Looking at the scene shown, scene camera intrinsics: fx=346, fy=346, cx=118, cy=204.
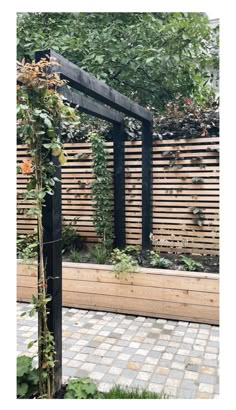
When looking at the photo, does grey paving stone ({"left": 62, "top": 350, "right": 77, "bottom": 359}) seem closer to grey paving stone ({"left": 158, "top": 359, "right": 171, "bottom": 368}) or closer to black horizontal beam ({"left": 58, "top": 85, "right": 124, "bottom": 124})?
grey paving stone ({"left": 158, "top": 359, "right": 171, "bottom": 368})

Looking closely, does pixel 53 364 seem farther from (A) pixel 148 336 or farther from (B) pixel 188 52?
(B) pixel 188 52

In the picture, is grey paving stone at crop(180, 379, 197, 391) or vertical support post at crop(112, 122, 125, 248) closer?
grey paving stone at crop(180, 379, 197, 391)

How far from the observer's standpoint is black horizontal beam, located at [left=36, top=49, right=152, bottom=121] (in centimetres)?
203

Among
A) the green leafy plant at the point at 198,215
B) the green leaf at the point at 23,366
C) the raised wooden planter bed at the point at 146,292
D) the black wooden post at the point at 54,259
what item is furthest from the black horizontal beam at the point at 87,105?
the green leaf at the point at 23,366

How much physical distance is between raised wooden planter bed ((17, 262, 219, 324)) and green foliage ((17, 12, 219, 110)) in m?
2.37

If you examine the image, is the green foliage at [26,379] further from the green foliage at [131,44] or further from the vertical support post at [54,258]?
the green foliage at [131,44]

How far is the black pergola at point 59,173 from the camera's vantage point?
6.37 ft

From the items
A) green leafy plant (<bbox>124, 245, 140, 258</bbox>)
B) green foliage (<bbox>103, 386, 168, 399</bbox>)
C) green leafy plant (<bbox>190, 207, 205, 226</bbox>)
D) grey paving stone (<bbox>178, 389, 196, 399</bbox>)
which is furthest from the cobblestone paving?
green leafy plant (<bbox>190, 207, 205, 226</bbox>)

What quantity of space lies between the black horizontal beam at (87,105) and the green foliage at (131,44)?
1.94 ft

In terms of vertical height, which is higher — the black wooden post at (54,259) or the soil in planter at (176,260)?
the black wooden post at (54,259)

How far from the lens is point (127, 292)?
332 cm

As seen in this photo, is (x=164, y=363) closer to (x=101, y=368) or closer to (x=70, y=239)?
(x=101, y=368)
